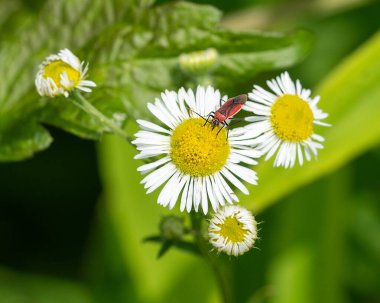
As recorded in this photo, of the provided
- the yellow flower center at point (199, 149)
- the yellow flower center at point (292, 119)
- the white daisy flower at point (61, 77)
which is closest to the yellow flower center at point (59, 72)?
the white daisy flower at point (61, 77)

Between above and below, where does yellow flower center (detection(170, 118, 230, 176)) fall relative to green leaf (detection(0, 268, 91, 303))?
above

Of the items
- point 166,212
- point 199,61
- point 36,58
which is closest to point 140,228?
point 166,212

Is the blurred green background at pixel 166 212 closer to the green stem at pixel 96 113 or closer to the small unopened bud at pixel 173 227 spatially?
the small unopened bud at pixel 173 227

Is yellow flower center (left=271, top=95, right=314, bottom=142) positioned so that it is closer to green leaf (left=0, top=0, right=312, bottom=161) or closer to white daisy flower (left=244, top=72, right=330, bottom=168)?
white daisy flower (left=244, top=72, right=330, bottom=168)

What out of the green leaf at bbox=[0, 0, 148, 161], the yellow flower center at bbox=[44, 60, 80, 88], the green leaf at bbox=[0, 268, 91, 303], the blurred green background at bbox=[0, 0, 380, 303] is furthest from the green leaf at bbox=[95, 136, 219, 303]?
the yellow flower center at bbox=[44, 60, 80, 88]

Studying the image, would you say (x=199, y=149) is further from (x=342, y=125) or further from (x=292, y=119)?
(x=342, y=125)

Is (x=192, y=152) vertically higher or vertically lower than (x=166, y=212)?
lower
